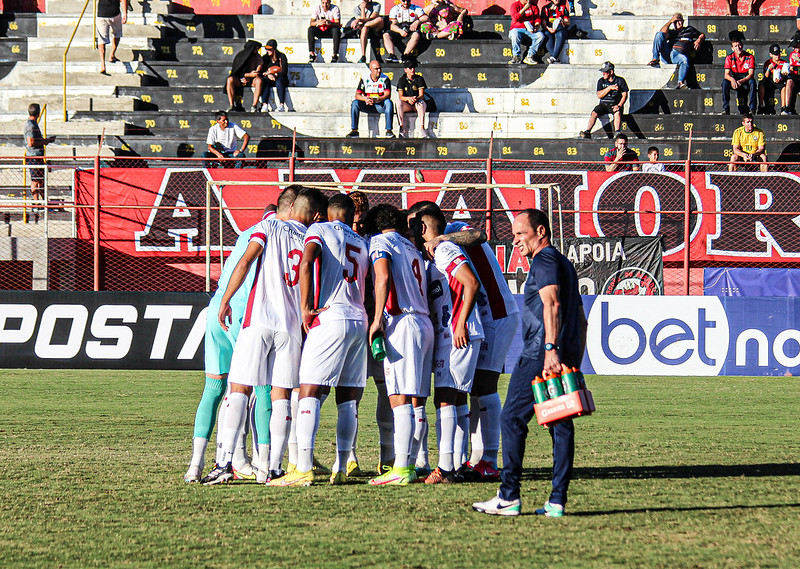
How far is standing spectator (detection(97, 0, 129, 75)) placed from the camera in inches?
1040

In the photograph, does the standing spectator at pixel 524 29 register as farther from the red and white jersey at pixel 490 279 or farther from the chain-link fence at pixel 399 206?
the red and white jersey at pixel 490 279

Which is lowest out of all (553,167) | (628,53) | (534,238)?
(534,238)

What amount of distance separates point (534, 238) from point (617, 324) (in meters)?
10.6

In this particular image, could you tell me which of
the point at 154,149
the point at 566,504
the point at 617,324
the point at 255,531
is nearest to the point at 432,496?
the point at 566,504

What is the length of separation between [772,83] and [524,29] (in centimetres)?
624

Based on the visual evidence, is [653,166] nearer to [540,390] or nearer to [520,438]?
[520,438]

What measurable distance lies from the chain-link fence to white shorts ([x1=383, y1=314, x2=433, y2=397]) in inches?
498

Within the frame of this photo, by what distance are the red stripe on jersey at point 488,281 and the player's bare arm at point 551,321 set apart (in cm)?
190

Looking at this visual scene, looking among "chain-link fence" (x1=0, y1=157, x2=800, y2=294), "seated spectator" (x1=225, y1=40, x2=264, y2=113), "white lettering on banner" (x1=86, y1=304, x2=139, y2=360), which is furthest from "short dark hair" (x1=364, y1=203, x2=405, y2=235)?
"seated spectator" (x1=225, y1=40, x2=264, y2=113)

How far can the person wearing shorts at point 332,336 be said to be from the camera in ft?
23.9

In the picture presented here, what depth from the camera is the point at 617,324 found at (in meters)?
16.6

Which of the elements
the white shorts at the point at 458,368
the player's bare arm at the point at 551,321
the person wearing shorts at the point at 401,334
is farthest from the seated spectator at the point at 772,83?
A: the player's bare arm at the point at 551,321

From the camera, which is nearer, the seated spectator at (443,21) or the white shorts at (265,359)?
the white shorts at (265,359)

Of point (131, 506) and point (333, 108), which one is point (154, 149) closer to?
point (333, 108)
